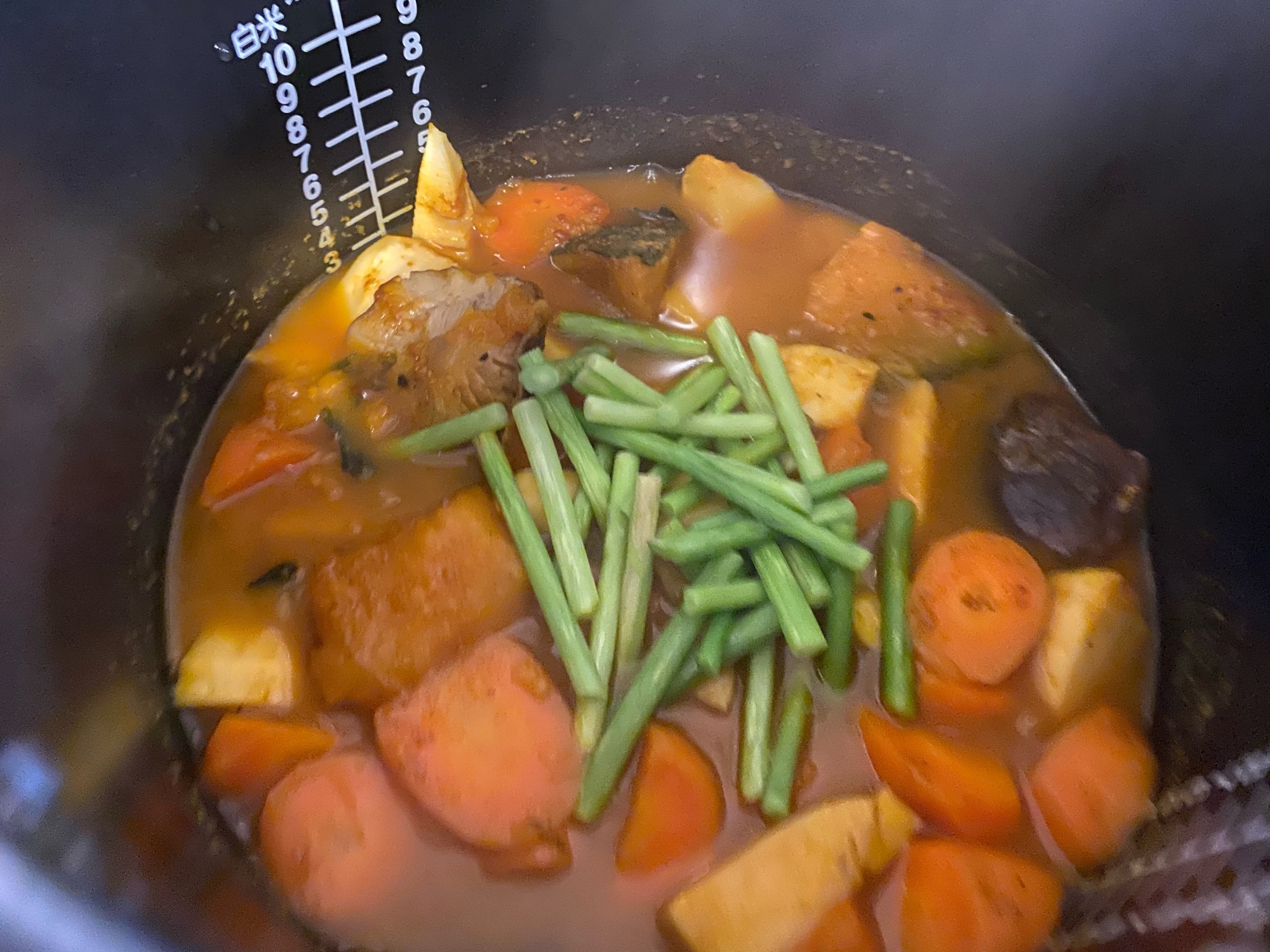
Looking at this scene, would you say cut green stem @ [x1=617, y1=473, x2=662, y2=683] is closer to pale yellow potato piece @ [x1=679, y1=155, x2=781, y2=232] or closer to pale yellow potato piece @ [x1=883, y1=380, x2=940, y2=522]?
pale yellow potato piece @ [x1=883, y1=380, x2=940, y2=522]

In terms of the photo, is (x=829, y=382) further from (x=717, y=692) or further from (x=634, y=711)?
(x=634, y=711)

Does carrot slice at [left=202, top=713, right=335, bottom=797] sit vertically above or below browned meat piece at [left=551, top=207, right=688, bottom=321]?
below

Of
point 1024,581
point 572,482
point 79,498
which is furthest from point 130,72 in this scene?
point 1024,581

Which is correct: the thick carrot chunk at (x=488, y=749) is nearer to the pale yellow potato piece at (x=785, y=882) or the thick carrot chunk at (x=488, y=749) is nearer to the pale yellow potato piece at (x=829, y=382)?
the pale yellow potato piece at (x=785, y=882)

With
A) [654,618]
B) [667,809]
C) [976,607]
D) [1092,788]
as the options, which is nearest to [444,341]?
[654,618]

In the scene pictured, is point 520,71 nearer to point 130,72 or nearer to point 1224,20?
point 130,72

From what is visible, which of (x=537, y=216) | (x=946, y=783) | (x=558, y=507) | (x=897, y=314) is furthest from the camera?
(x=537, y=216)

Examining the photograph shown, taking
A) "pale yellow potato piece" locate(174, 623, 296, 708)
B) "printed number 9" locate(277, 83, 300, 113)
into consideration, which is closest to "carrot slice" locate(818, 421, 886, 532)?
"pale yellow potato piece" locate(174, 623, 296, 708)
